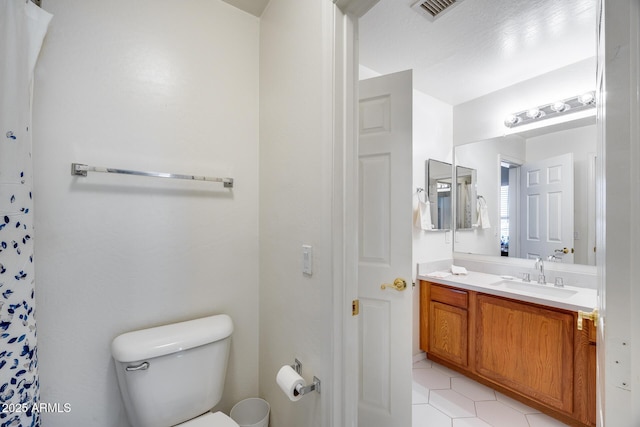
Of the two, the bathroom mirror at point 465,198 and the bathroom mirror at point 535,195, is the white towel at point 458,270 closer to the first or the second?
the bathroom mirror at point 535,195

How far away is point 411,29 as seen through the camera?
1.65 m

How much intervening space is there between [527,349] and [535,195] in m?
1.22

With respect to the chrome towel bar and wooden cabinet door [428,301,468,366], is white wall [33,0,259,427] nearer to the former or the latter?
the chrome towel bar

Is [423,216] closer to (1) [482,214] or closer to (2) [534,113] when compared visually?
(1) [482,214]

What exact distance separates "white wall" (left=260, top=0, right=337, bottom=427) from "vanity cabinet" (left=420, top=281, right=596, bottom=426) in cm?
162

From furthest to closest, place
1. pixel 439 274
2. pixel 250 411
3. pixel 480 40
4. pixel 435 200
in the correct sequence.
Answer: pixel 435 200
pixel 439 274
pixel 480 40
pixel 250 411

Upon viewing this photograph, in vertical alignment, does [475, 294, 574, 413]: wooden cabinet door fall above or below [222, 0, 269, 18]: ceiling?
below

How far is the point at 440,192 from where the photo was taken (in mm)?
2557

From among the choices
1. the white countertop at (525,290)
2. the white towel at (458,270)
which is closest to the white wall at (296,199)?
the white countertop at (525,290)

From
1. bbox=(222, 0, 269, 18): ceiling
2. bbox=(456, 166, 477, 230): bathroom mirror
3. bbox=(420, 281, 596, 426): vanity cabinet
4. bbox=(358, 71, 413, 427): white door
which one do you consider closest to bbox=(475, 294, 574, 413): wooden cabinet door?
bbox=(420, 281, 596, 426): vanity cabinet

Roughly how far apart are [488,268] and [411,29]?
2.08 metres

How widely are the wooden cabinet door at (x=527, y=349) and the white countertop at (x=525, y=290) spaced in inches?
2.6

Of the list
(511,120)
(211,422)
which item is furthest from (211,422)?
(511,120)

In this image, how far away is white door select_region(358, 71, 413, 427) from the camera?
147 cm
